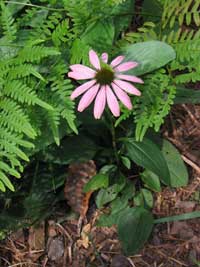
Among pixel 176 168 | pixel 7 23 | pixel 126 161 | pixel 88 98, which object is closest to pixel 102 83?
pixel 88 98

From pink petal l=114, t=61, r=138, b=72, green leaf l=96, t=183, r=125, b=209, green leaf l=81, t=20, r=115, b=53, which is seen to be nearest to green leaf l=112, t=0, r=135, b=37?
green leaf l=81, t=20, r=115, b=53

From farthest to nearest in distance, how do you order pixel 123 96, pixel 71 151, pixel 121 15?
pixel 71 151
pixel 121 15
pixel 123 96

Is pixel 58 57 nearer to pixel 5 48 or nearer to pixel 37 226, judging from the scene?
pixel 5 48

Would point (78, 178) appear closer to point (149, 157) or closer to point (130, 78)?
point (149, 157)

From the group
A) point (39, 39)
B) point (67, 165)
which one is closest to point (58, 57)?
point (39, 39)

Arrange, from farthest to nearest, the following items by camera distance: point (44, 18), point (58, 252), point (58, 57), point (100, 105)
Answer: point (58, 252) < point (44, 18) < point (58, 57) < point (100, 105)

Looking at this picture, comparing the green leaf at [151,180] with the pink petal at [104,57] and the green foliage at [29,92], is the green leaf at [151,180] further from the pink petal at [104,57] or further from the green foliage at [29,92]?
the pink petal at [104,57]

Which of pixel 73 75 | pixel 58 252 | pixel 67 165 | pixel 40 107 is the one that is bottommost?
pixel 58 252

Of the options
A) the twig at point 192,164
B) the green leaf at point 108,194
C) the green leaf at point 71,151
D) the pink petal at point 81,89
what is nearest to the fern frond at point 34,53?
the pink petal at point 81,89
